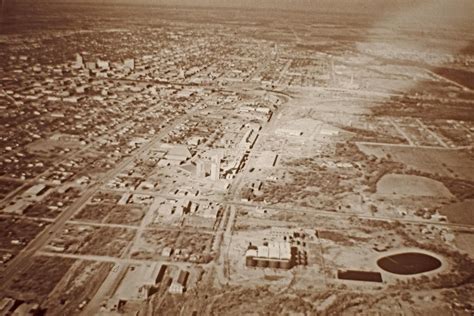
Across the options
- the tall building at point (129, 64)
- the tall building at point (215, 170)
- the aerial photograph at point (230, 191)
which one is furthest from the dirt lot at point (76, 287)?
the tall building at point (129, 64)

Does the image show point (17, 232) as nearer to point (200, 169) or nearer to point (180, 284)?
point (180, 284)

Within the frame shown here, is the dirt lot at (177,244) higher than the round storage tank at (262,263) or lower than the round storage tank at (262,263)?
higher

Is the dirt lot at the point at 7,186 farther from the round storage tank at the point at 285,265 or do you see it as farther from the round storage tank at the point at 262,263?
the round storage tank at the point at 285,265

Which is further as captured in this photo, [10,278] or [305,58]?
[305,58]

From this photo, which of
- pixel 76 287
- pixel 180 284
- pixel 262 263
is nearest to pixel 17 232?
pixel 76 287

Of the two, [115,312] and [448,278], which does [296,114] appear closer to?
[448,278]

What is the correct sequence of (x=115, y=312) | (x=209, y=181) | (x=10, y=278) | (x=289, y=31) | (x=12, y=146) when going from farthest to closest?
(x=289, y=31) → (x=12, y=146) → (x=209, y=181) → (x=10, y=278) → (x=115, y=312)

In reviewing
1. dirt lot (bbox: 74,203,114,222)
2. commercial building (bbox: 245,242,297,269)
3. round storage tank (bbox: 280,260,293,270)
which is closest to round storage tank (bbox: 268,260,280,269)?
commercial building (bbox: 245,242,297,269)

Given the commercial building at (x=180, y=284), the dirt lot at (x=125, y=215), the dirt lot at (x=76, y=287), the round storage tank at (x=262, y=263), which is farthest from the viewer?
the dirt lot at (x=125, y=215)

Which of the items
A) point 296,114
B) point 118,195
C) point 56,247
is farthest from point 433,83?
point 56,247
